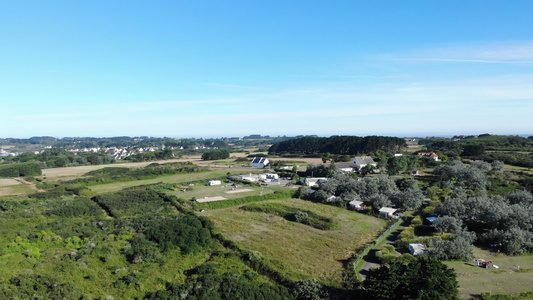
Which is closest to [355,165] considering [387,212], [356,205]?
[356,205]

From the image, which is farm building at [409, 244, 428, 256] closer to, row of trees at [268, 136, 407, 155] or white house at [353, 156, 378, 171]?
white house at [353, 156, 378, 171]

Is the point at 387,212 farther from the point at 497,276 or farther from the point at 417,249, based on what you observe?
the point at 497,276

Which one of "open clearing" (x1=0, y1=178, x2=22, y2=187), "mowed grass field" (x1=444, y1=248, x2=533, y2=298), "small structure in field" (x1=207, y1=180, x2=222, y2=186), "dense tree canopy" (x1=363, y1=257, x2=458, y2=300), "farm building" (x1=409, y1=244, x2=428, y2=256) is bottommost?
"mowed grass field" (x1=444, y1=248, x2=533, y2=298)

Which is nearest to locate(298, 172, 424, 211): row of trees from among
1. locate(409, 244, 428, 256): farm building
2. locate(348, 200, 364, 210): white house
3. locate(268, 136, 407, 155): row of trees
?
locate(348, 200, 364, 210): white house

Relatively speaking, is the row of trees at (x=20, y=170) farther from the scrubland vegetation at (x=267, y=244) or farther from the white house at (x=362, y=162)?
the white house at (x=362, y=162)

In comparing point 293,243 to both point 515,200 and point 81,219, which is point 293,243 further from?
point 515,200

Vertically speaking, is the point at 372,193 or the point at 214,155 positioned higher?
the point at 214,155

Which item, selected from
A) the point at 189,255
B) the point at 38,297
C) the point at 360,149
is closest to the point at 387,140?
the point at 360,149

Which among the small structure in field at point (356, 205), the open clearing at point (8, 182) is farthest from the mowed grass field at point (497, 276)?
the open clearing at point (8, 182)
